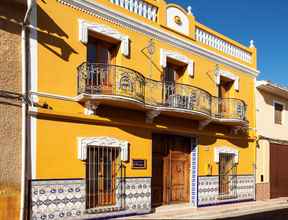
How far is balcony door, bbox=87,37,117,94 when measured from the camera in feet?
37.4

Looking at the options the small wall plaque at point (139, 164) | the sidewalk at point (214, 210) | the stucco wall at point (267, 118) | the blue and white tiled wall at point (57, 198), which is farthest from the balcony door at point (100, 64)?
the stucco wall at point (267, 118)

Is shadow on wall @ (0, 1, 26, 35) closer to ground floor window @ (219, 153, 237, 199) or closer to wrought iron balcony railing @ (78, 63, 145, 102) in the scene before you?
wrought iron balcony railing @ (78, 63, 145, 102)

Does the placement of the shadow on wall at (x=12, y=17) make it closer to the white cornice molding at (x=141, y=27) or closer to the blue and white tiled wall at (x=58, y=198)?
the white cornice molding at (x=141, y=27)

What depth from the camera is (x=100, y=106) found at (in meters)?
11.8

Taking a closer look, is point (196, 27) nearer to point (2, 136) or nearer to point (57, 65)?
point (57, 65)

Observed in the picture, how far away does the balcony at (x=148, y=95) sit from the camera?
445 inches

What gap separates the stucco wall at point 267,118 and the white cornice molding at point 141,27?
2520 mm

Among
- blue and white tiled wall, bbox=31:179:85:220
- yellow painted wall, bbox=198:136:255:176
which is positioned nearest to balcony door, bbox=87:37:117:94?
blue and white tiled wall, bbox=31:179:85:220

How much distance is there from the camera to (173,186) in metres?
14.6

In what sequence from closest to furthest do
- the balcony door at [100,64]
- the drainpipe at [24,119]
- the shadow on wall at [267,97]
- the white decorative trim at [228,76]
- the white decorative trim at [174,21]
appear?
the drainpipe at [24,119]
the balcony door at [100,64]
the white decorative trim at [174,21]
the white decorative trim at [228,76]
the shadow on wall at [267,97]

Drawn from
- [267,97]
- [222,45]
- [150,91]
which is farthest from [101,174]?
[267,97]

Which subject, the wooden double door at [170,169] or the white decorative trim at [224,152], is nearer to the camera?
the wooden double door at [170,169]

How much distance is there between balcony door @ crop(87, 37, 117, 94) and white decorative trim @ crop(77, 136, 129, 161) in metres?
1.46

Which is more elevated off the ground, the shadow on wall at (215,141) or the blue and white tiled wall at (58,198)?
the shadow on wall at (215,141)
